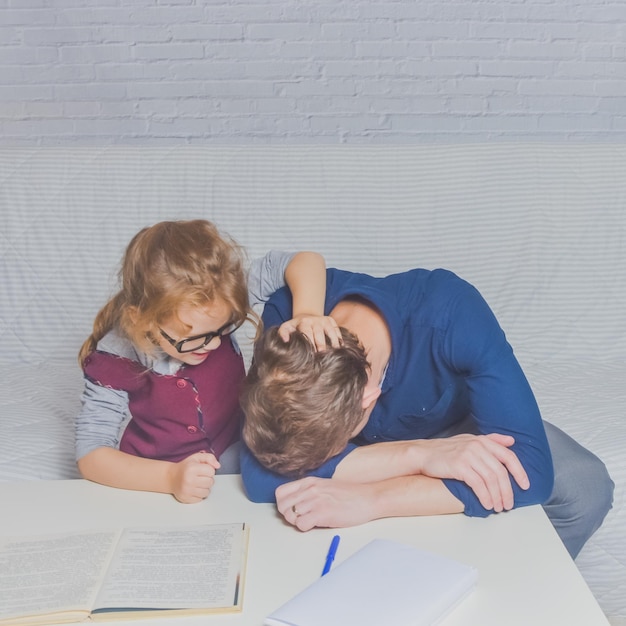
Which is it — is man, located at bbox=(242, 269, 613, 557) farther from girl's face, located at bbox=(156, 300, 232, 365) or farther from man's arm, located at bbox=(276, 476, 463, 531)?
girl's face, located at bbox=(156, 300, 232, 365)

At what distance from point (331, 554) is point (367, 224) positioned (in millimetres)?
1165

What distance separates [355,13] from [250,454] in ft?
5.53

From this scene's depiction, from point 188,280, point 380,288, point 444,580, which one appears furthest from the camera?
point 380,288

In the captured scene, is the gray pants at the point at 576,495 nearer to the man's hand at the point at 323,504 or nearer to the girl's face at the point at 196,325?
the man's hand at the point at 323,504

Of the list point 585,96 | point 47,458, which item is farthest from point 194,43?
point 47,458

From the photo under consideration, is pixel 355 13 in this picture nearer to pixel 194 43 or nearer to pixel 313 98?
pixel 313 98

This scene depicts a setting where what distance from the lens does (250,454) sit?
1.18 meters

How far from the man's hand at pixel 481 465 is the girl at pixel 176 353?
21 centimetres

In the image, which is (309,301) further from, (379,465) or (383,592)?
(383,592)

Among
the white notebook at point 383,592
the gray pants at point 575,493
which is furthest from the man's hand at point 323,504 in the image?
the gray pants at point 575,493

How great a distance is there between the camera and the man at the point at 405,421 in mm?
1054

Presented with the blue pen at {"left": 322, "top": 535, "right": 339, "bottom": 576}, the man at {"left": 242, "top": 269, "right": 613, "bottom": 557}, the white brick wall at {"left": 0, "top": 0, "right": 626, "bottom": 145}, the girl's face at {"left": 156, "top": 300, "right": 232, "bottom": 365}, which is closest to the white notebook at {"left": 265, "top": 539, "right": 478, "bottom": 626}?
the blue pen at {"left": 322, "top": 535, "right": 339, "bottom": 576}

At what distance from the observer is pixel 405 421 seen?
135 centimetres

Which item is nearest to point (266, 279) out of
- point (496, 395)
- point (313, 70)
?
point (496, 395)
